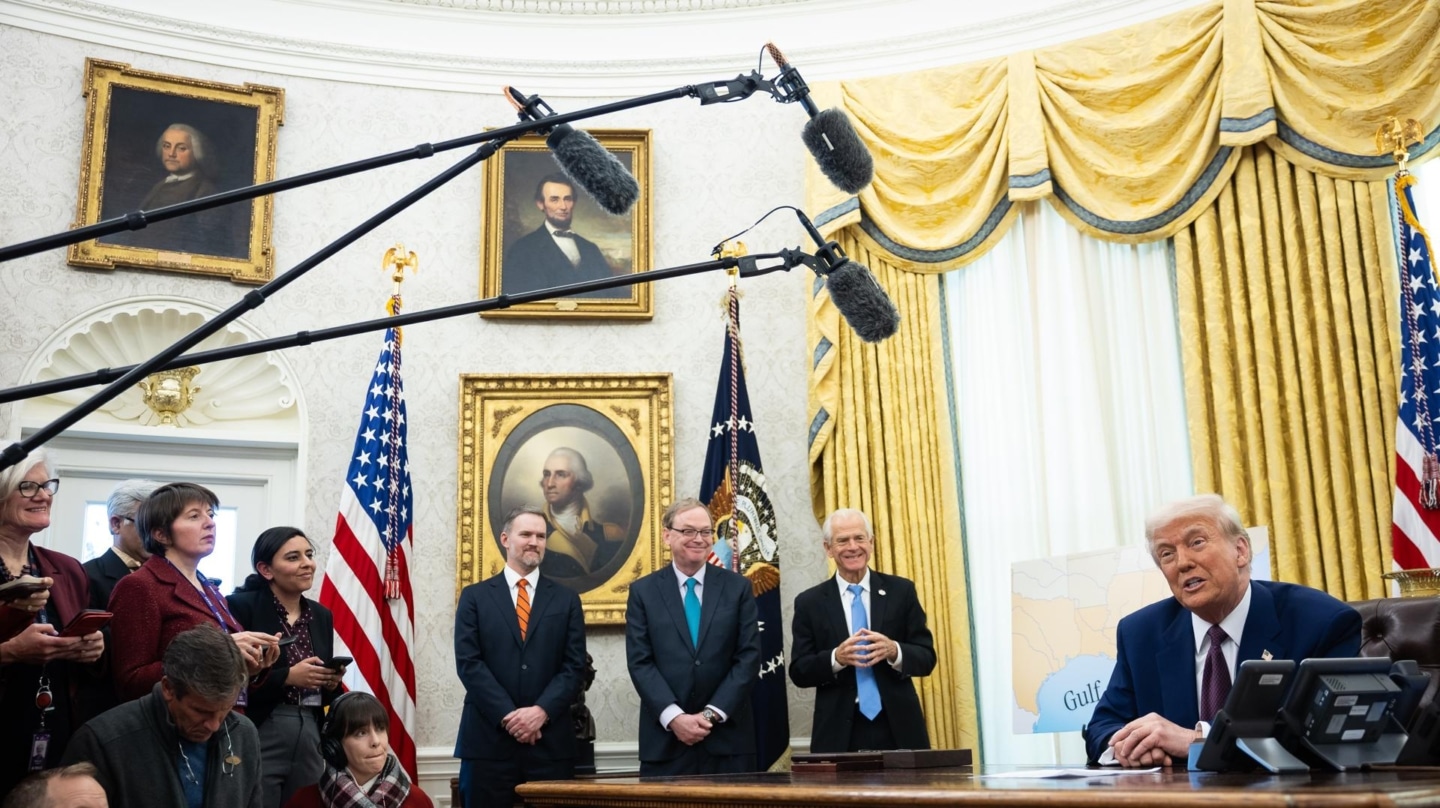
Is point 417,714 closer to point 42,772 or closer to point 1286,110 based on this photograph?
point 42,772

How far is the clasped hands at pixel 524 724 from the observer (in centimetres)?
509

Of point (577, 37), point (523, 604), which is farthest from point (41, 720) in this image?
point (577, 37)

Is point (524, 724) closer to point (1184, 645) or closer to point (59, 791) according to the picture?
point (59, 791)

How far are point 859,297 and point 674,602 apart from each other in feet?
8.10

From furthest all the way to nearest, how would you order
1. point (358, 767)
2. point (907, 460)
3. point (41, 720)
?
point (907, 460)
point (358, 767)
point (41, 720)

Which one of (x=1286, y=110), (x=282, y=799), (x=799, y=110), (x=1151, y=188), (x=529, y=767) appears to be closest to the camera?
(x=282, y=799)

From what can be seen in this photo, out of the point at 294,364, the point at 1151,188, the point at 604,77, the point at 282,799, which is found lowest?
the point at 282,799

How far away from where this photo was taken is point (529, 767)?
5133 mm

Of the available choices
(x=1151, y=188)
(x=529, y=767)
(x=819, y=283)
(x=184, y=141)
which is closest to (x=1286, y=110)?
(x=1151, y=188)

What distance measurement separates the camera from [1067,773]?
103 inches

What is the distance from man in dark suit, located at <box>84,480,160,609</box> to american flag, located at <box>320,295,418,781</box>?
116cm

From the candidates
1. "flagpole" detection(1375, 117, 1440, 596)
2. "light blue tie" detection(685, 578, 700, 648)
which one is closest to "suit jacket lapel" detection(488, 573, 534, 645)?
"light blue tie" detection(685, 578, 700, 648)

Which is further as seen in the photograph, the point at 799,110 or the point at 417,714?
the point at 799,110

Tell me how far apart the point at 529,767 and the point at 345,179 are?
328cm
